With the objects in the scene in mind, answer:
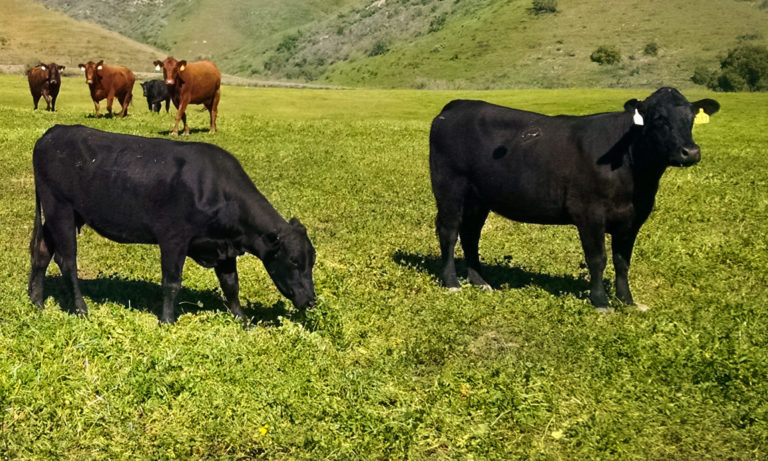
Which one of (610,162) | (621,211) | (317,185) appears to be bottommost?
(317,185)

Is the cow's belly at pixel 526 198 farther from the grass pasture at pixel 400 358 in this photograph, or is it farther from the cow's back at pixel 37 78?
the cow's back at pixel 37 78

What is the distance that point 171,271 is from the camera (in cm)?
895

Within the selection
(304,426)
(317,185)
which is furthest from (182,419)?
(317,185)

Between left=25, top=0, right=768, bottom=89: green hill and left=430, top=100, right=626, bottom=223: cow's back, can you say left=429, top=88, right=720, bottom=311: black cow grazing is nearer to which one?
left=430, top=100, right=626, bottom=223: cow's back

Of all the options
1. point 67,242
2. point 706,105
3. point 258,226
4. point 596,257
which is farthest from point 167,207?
point 706,105

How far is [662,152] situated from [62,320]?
7.33 metres

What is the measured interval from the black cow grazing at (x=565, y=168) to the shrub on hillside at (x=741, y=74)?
261 feet

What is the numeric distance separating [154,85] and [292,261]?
32254 mm

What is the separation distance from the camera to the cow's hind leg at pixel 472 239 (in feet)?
38.3

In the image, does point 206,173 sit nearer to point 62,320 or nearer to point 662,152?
point 62,320

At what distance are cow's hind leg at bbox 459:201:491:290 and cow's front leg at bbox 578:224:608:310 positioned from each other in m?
1.74

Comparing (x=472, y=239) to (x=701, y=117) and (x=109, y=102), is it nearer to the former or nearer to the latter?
(x=701, y=117)

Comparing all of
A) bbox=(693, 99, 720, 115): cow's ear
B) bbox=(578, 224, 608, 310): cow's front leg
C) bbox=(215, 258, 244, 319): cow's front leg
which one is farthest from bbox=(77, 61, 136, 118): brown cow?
bbox=(693, 99, 720, 115): cow's ear

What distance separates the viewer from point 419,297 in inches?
427
